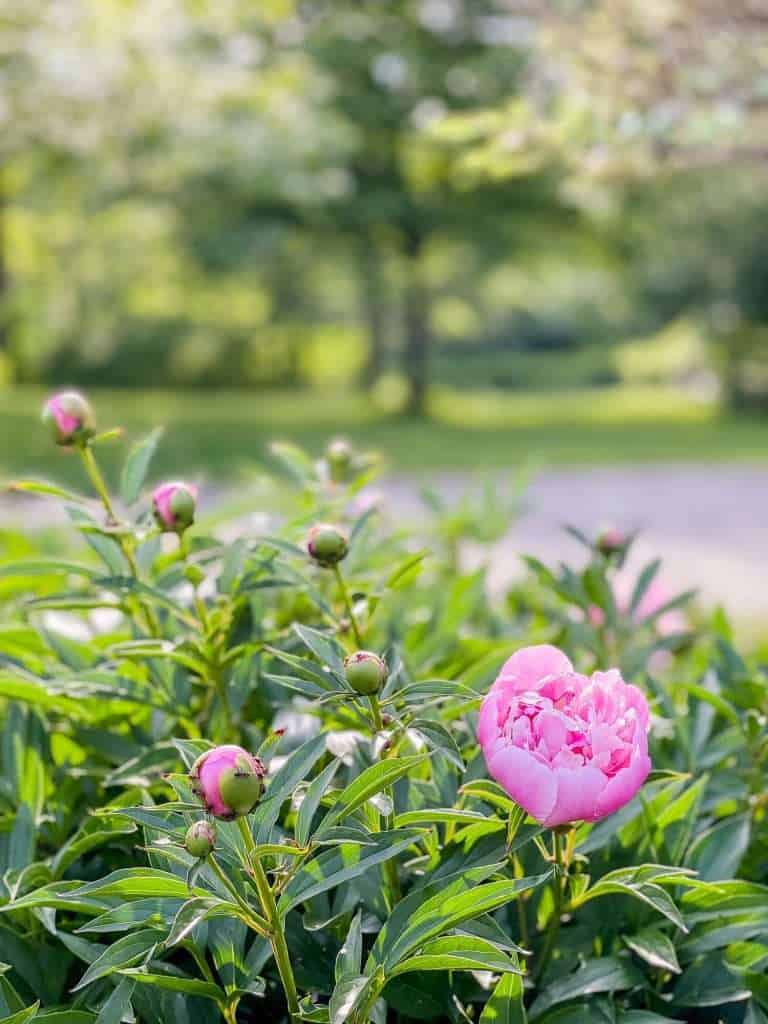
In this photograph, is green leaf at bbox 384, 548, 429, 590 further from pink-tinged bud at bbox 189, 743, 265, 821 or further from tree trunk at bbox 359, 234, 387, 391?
tree trunk at bbox 359, 234, 387, 391

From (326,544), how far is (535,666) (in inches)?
8.6

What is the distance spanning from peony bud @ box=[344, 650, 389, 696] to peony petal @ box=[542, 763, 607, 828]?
0.13 metres

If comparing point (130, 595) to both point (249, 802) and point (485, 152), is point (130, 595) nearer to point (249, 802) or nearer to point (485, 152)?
point (249, 802)

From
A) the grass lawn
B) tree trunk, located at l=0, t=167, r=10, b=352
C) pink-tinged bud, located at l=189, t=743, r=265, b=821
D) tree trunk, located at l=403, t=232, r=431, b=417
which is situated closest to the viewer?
pink-tinged bud, located at l=189, t=743, r=265, b=821

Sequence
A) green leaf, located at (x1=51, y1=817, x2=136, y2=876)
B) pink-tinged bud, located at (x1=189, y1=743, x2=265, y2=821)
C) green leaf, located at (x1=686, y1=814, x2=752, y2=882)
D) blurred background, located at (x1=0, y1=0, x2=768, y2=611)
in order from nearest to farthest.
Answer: pink-tinged bud, located at (x1=189, y1=743, x2=265, y2=821)
green leaf, located at (x1=51, y1=817, x2=136, y2=876)
green leaf, located at (x1=686, y1=814, x2=752, y2=882)
blurred background, located at (x1=0, y1=0, x2=768, y2=611)

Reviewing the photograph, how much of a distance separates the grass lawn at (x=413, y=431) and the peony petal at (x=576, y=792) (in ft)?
27.4

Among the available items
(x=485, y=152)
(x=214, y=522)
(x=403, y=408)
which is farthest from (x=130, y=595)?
(x=403, y=408)

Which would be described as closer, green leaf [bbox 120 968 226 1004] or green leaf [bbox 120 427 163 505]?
green leaf [bbox 120 968 226 1004]

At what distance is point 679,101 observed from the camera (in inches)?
145

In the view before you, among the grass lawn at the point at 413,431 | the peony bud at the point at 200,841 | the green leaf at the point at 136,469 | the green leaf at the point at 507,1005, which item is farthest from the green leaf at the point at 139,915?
the grass lawn at the point at 413,431

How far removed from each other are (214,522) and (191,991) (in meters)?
0.62

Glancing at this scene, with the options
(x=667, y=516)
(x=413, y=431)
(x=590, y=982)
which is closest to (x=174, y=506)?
(x=590, y=982)

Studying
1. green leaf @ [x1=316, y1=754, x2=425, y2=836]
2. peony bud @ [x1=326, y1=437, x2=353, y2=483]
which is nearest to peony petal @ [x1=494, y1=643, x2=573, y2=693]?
green leaf @ [x1=316, y1=754, x2=425, y2=836]

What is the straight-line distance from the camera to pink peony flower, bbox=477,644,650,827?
2.28 feet
